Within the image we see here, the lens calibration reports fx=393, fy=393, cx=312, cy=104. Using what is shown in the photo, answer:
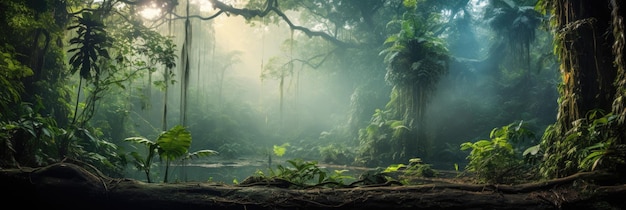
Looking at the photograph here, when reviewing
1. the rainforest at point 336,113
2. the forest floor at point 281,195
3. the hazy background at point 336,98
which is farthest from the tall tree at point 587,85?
the hazy background at point 336,98

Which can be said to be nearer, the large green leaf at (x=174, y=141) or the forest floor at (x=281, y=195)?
the forest floor at (x=281, y=195)

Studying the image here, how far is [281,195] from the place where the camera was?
2.80m

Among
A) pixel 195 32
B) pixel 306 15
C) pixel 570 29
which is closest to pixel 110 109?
pixel 195 32

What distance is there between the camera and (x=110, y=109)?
49.0 ft

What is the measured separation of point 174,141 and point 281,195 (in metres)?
1.61

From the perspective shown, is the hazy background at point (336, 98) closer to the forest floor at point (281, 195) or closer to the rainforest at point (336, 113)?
the rainforest at point (336, 113)

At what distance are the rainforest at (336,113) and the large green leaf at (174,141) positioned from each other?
0.6 inches

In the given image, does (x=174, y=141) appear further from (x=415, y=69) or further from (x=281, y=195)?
(x=415, y=69)

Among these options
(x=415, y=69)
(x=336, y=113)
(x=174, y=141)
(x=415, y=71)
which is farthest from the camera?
(x=336, y=113)

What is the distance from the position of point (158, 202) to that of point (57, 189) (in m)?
0.68

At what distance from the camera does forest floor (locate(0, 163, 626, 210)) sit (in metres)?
2.66

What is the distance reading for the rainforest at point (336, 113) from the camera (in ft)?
9.11

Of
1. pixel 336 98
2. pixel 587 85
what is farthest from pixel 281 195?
pixel 336 98

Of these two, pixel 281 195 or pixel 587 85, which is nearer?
pixel 281 195
